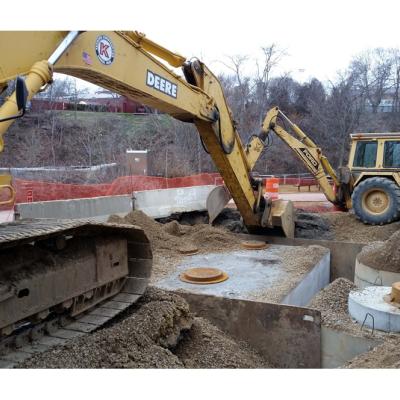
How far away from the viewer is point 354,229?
10445 millimetres

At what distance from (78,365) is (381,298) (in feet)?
12.0

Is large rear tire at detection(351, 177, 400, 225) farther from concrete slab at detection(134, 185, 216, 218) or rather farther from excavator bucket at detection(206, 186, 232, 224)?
concrete slab at detection(134, 185, 216, 218)

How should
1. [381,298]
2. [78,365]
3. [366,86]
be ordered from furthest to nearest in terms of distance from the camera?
[366,86] → [381,298] → [78,365]

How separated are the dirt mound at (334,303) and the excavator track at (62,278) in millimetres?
2245

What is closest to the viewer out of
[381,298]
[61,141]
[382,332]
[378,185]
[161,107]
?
[382,332]

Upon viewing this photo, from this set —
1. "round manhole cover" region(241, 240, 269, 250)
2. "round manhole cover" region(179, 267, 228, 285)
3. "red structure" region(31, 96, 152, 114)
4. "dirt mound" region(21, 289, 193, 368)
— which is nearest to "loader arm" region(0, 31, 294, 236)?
"round manhole cover" region(241, 240, 269, 250)

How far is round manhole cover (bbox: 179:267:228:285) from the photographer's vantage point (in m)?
Result: 6.59

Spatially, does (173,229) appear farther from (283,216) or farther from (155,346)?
(155,346)

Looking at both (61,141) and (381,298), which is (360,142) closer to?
(381,298)

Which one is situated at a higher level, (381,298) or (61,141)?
(61,141)

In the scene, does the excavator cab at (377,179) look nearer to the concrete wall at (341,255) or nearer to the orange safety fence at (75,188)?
the concrete wall at (341,255)

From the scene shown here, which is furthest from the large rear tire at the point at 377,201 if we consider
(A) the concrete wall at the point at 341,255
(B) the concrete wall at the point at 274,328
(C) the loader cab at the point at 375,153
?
(B) the concrete wall at the point at 274,328

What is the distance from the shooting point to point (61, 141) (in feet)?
86.7

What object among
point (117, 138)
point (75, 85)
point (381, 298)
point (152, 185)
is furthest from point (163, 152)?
point (381, 298)
